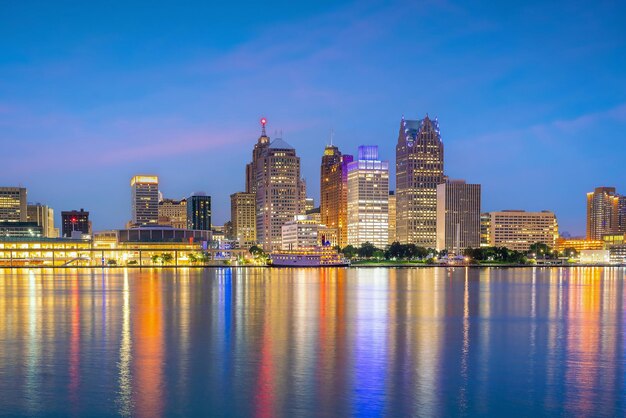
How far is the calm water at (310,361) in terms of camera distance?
87.5 ft

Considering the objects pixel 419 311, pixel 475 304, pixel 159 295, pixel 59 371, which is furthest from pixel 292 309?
pixel 59 371

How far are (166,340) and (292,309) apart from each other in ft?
73.2

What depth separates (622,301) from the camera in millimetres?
Answer: 77875

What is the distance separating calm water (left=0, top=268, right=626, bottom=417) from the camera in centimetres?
2666

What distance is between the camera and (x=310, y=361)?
3531 centimetres

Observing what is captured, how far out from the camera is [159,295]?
274ft

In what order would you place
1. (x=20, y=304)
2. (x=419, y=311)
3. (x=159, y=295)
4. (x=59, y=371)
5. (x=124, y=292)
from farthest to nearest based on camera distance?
(x=124, y=292), (x=159, y=295), (x=20, y=304), (x=419, y=311), (x=59, y=371)

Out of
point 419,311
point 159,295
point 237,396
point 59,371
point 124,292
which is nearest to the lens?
point 237,396

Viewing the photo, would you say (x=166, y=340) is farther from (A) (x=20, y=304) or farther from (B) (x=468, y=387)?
(A) (x=20, y=304)

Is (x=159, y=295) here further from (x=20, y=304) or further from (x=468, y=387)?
(x=468, y=387)

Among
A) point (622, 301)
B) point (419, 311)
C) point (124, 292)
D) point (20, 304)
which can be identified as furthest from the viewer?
point (124, 292)

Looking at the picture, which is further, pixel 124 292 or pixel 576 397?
pixel 124 292

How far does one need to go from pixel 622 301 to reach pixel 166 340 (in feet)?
189

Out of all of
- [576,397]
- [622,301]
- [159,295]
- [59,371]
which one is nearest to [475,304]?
[622,301]
